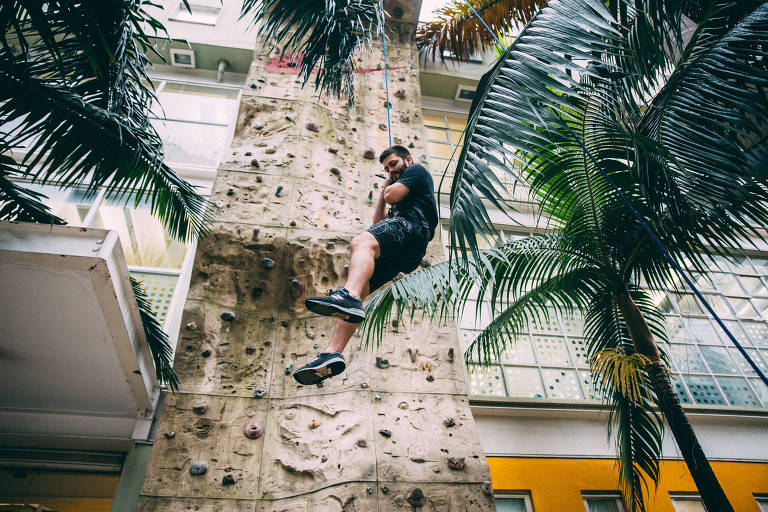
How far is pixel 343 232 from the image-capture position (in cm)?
383

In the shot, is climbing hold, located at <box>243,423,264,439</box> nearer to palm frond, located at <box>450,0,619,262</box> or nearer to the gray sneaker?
the gray sneaker

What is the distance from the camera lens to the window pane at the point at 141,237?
540cm

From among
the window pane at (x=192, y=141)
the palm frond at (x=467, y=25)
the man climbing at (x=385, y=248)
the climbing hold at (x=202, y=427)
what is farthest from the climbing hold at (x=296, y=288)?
the palm frond at (x=467, y=25)

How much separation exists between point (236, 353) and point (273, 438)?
64 cm

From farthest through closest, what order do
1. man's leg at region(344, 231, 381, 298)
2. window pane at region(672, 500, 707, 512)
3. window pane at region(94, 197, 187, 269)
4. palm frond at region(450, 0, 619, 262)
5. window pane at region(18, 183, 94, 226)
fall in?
window pane at region(18, 183, 94, 226), window pane at region(94, 197, 187, 269), window pane at region(672, 500, 707, 512), man's leg at region(344, 231, 381, 298), palm frond at region(450, 0, 619, 262)

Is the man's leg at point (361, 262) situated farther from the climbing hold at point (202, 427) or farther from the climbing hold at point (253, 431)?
the climbing hold at point (202, 427)

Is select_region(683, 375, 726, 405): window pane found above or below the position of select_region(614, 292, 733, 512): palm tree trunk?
above

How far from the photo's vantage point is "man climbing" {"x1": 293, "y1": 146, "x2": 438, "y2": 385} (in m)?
2.42

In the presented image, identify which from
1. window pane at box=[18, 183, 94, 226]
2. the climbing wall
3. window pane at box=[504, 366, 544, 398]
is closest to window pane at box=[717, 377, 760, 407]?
window pane at box=[504, 366, 544, 398]

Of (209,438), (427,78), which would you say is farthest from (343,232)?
(427,78)

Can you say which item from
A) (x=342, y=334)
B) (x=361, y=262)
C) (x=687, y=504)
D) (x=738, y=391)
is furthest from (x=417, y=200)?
(x=738, y=391)

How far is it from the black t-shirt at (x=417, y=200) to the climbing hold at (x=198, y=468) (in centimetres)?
190

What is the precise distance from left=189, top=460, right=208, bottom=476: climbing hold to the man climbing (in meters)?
0.88

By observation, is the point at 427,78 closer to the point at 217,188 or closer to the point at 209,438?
the point at 217,188
